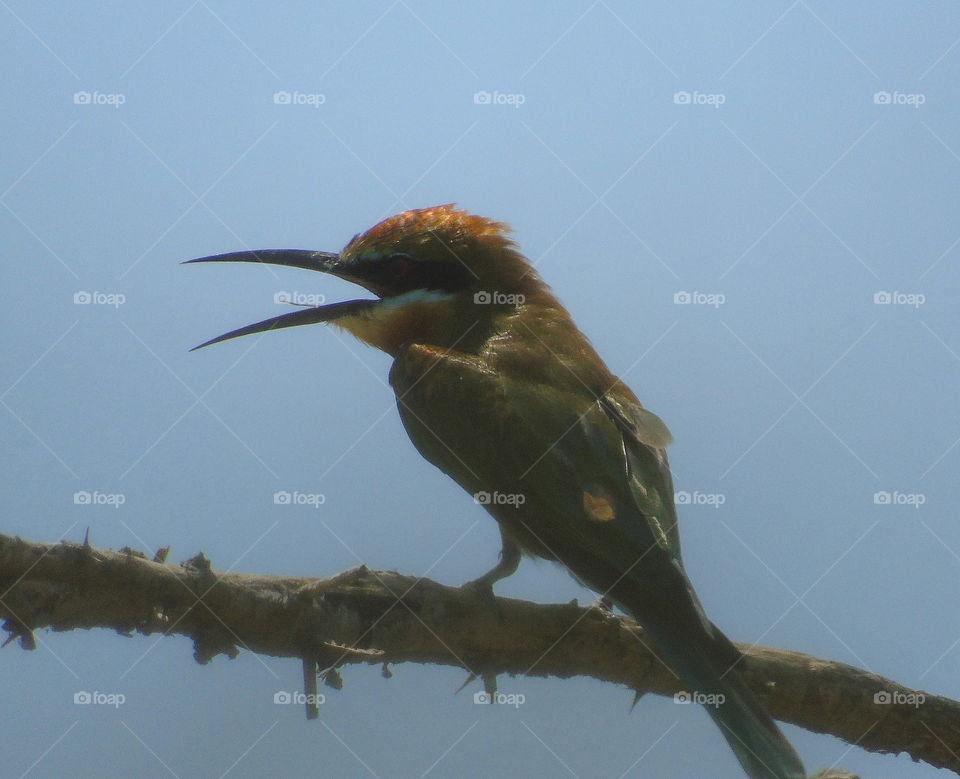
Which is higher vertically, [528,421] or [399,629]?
[528,421]

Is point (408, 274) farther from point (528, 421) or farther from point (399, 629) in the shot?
point (399, 629)

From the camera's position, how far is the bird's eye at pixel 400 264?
411cm

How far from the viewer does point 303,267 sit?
423 centimetres

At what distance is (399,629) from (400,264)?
1930 millimetres

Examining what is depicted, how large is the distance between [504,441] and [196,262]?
68.5 inches

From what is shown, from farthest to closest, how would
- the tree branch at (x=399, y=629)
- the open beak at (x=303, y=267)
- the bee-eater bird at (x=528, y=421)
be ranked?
1. the open beak at (x=303, y=267)
2. the bee-eater bird at (x=528, y=421)
3. the tree branch at (x=399, y=629)

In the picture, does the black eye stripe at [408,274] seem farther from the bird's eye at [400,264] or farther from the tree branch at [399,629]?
the tree branch at [399,629]

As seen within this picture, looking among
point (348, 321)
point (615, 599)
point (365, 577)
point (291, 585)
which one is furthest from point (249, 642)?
point (348, 321)

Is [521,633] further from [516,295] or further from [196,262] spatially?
[196,262]

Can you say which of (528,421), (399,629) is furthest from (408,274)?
(399,629)

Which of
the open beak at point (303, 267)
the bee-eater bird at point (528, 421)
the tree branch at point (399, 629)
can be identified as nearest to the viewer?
the tree branch at point (399, 629)

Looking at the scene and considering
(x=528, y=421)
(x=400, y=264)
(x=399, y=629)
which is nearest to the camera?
(x=399, y=629)

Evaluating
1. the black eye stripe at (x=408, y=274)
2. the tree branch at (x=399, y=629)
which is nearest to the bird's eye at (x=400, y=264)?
the black eye stripe at (x=408, y=274)

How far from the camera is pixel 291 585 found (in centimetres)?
253
